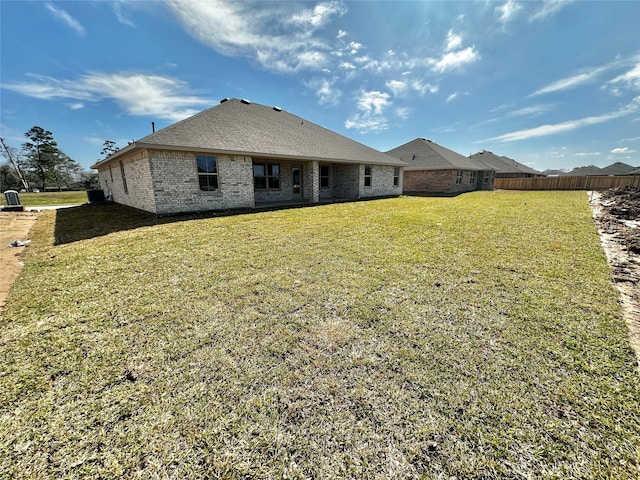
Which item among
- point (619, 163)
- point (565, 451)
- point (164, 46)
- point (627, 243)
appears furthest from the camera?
point (619, 163)

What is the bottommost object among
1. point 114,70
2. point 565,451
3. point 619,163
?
point 565,451

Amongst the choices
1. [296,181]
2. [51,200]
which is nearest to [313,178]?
[296,181]

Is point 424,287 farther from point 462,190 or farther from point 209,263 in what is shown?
point 462,190

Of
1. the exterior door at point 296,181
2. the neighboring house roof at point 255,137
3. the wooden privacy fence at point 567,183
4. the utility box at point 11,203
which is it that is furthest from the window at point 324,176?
the wooden privacy fence at point 567,183

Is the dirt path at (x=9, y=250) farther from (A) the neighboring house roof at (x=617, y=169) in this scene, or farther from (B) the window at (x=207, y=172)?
(A) the neighboring house roof at (x=617, y=169)

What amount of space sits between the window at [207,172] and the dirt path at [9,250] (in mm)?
5371

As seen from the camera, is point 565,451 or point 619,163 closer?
point 565,451

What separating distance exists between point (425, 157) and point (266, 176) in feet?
58.7

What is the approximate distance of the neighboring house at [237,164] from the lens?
9.60m

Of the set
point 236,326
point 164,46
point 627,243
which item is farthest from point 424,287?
point 164,46

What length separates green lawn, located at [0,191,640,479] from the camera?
5.11 ft

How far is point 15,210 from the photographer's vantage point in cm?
1302

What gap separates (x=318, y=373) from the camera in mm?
2205

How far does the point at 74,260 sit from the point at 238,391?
5.34 metres
